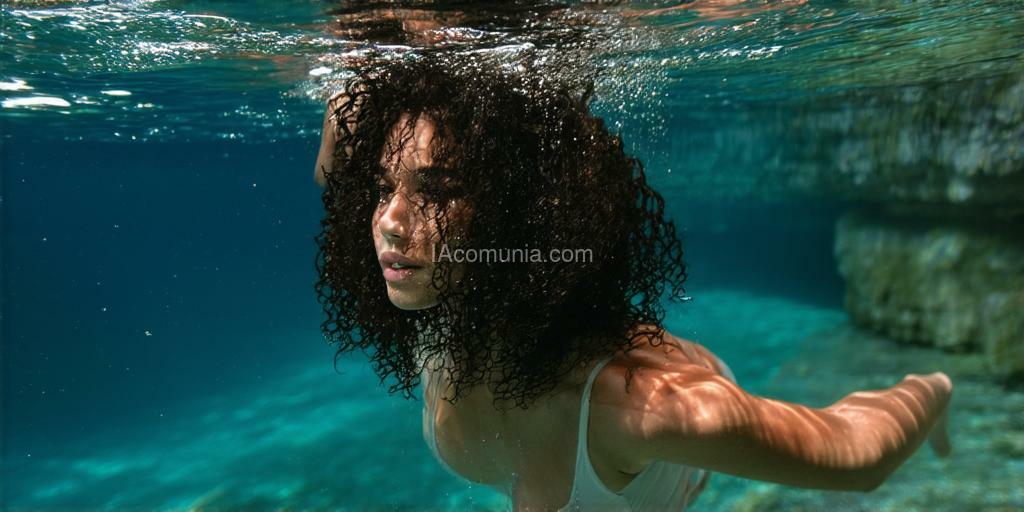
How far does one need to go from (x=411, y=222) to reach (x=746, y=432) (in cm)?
126

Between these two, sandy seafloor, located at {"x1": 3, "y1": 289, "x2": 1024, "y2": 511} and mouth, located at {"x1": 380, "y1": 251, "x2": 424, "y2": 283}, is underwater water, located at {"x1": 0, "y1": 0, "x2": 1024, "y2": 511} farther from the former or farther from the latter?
mouth, located at {"x1": 380, "y1": 251, "x2": 424, "y2": 283}

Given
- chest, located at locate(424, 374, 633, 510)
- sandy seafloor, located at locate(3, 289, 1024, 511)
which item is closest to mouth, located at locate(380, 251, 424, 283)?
chest, located at locate(424, 374, 633, 510)

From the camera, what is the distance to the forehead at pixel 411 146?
7.33 ft

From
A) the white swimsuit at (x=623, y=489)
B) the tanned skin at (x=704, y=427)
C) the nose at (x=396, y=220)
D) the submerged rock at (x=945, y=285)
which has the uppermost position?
the nose at (x=396, y=220)

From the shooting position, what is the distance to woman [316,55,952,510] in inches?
76.5

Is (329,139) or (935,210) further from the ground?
(329,139)

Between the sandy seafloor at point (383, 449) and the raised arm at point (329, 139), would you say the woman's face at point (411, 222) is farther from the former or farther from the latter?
→ the sandy seafloor at point (383, 449)

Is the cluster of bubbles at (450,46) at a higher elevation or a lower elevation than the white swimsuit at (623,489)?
higher

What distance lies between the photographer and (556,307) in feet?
7.15

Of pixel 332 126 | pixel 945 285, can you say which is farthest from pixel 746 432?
pixel 945 285

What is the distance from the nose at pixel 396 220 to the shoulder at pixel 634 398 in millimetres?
833

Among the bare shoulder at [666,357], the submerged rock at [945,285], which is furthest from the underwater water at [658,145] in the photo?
the bare shoulder at [666,357]

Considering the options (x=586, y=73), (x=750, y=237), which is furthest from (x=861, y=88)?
(x=750, y=237)

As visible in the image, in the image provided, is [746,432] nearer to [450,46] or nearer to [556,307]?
[556,307]
